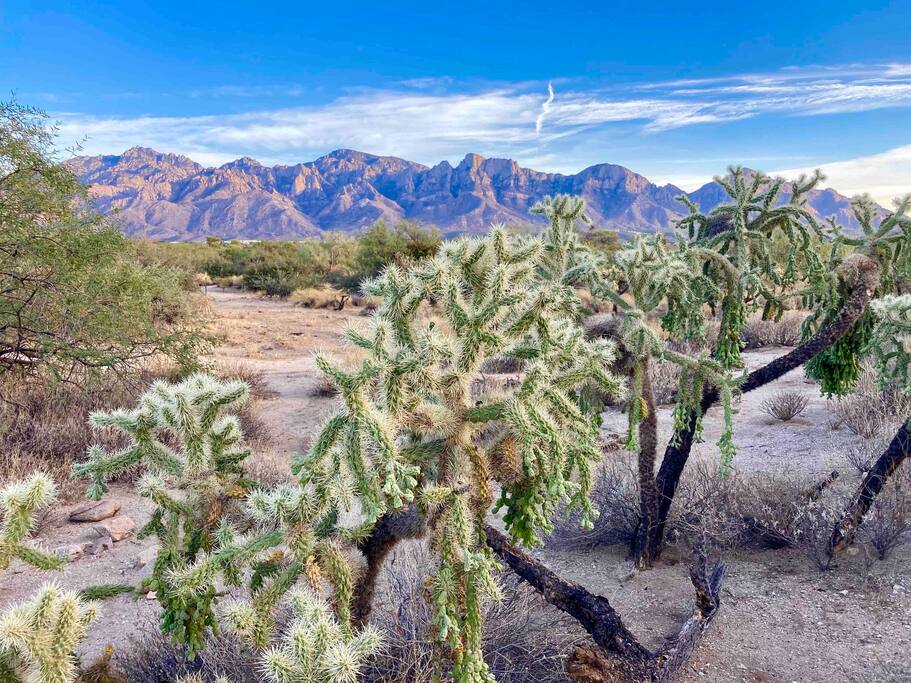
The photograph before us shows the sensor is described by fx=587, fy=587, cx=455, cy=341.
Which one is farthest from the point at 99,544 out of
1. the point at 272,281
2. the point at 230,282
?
the point at 230,282

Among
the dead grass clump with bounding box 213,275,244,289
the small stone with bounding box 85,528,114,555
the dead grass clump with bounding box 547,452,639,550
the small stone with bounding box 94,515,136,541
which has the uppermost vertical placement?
the dead grass clump with bounding box 213,275,244,289

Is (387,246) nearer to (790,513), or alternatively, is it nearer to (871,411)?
(871,411)

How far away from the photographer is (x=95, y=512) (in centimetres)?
638

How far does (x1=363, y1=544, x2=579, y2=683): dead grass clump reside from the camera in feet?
10.0

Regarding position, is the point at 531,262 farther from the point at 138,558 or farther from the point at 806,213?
the point at 138,558

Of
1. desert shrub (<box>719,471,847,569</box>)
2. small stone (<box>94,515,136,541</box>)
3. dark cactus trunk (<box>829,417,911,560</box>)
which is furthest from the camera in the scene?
small stone (<box>94,515,136,541</box>)

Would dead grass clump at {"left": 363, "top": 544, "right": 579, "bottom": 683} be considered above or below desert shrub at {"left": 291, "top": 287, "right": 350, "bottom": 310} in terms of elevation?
below

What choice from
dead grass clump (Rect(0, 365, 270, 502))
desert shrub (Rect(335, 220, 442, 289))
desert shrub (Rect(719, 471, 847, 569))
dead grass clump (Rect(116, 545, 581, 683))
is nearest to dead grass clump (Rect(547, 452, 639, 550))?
desert shrub (Rect(719, 471, 847, 569))

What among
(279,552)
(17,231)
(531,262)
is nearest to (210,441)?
(279,552)

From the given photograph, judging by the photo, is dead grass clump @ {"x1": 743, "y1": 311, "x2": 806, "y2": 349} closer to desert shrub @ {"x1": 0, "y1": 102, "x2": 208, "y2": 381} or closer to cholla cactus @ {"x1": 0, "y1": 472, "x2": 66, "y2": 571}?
desert shrub @ {"x1": 0, "y1": 102, "x2": 208, "y2": 381}

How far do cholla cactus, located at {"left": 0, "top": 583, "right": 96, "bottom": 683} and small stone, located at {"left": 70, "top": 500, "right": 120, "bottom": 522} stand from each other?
5.47m

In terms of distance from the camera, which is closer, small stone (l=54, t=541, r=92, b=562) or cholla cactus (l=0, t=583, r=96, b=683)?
cholla cactus (l=0, t=583, r=96, b=683)

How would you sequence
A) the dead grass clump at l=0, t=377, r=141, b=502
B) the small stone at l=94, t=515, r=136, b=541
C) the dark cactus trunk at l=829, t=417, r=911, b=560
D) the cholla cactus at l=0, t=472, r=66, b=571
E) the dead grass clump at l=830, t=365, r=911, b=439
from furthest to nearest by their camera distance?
the dead grass clump at l=830, t=365, r=911, b=439 < the dead grass clump at l=0, t=377, r=141, b=502 < the small stone at l=94, t=515, r=136, b=541 < the dark cactus trunk at l=829, t=417, r=911, b=560 < the cholla cactus at l=0, t=472, r=66, b=571

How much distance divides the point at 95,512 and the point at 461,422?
20.3 ft
